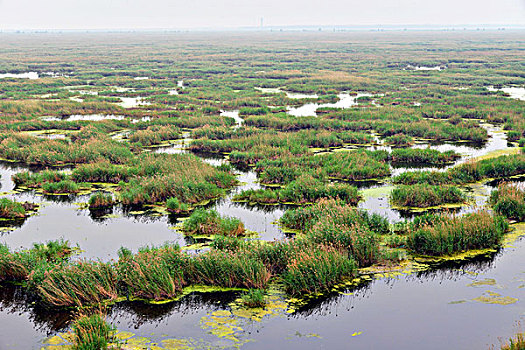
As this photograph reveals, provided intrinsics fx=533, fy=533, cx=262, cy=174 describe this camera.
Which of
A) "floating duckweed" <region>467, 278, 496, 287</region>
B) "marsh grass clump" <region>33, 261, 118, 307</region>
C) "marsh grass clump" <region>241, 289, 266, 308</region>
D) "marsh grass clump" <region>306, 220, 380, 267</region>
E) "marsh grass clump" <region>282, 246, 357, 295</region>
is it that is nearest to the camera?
"marsh grass clump" <region>241, 289, 266, 308</region>

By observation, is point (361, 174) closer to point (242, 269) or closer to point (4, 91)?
point (242, 269)

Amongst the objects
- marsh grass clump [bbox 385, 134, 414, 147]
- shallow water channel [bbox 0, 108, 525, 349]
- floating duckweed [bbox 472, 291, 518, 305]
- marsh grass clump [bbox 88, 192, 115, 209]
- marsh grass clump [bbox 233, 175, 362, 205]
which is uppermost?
marsh grass clump [bbox 385, 134, 414, 147]

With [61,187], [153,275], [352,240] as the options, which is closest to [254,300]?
[153,275]

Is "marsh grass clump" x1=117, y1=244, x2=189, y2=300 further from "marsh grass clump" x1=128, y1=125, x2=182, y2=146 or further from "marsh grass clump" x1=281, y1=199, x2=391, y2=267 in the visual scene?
"marsh grass clump" x1=128, y1=125, x2=182, y2=146

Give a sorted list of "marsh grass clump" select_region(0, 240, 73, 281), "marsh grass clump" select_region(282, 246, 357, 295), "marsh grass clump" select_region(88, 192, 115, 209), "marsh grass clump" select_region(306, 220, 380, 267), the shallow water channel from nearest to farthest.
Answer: the shallow water channel
"marsh grass clump" select_region(282, 246, 357, 295)
"marsh grass clump" select_region(0, 240, 73, 281)
"marsh grass clump" select_region(306, 220, 380, 267)
"marsh grass clump" select_region(88, 192, 115, 209)

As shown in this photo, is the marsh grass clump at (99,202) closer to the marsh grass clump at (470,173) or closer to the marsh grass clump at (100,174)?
the marsh grass clump at (100,174)

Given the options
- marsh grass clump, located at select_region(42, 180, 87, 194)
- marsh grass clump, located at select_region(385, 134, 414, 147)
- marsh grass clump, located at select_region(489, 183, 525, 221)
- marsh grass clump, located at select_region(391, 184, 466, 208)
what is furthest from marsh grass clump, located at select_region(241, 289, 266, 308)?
marsh grass clump, located at select_region(385, 134, 414, 147)

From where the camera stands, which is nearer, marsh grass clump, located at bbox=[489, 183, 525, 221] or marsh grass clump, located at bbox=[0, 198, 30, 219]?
marsh grass clump, located at bbox=[489, 183, 525, 221]
